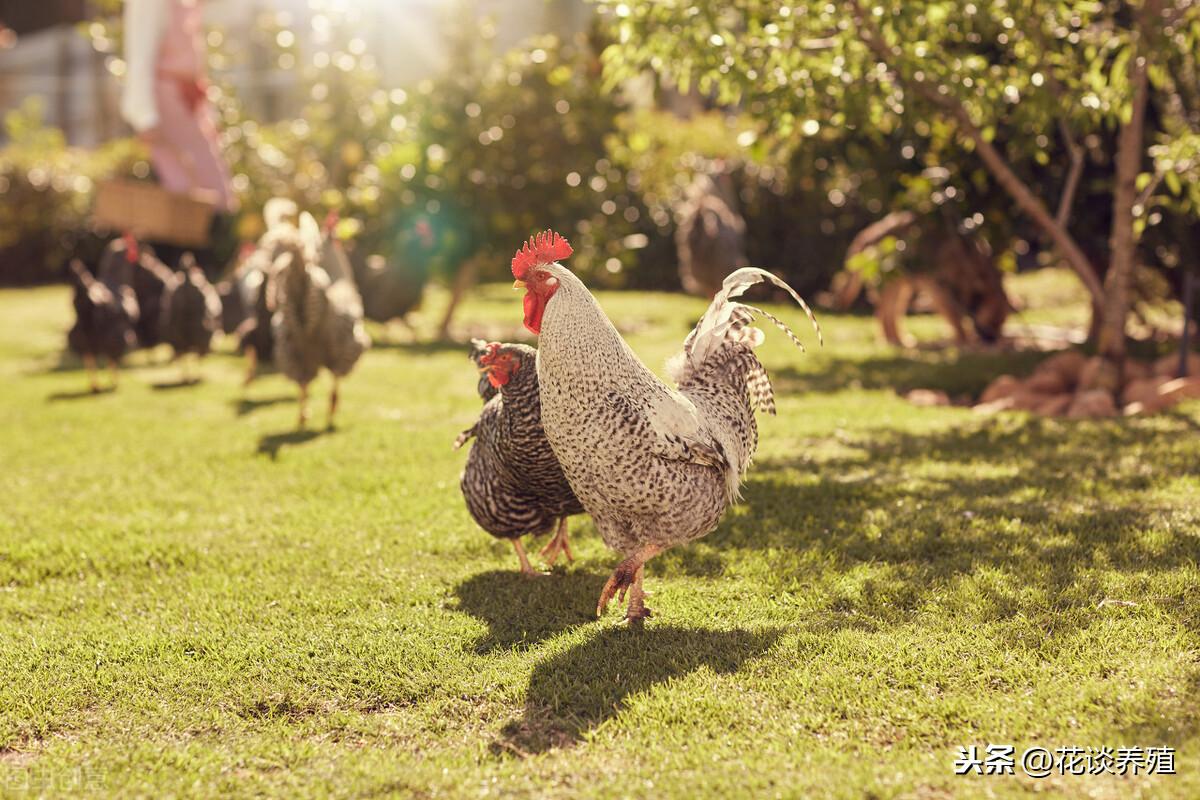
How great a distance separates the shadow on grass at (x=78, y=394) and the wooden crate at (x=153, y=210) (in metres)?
2.12

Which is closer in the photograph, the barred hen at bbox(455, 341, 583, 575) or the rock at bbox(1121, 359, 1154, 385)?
the barred hen at bbox(455, 341, 583, 575)

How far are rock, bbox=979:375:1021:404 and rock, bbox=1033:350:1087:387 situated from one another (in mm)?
300

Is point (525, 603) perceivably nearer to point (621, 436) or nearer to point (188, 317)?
point (621, 436)

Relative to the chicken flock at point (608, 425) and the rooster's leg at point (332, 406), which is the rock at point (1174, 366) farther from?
the rooster's leg at point (332, 406)

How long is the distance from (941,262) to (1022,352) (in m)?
1.65

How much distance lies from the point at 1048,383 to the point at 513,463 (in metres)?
6.98

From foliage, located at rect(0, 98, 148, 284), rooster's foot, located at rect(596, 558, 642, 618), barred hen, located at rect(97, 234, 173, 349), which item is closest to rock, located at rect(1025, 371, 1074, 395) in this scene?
rooster's foot, located at rect(596, 558, 642, 618)

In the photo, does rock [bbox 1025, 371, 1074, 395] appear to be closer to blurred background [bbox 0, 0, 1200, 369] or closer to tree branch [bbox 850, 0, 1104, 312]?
blurred background [bbox 0, 0, 1200, 369]

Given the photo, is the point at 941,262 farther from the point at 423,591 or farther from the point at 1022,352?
the point at 423,591

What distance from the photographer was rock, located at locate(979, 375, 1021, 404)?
9985 millimetres

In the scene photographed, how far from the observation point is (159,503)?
23.5 ft

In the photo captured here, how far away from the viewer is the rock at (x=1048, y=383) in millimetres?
9930

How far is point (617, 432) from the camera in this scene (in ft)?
14.2

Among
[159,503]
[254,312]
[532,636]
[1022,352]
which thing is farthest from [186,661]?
[1022,352]
